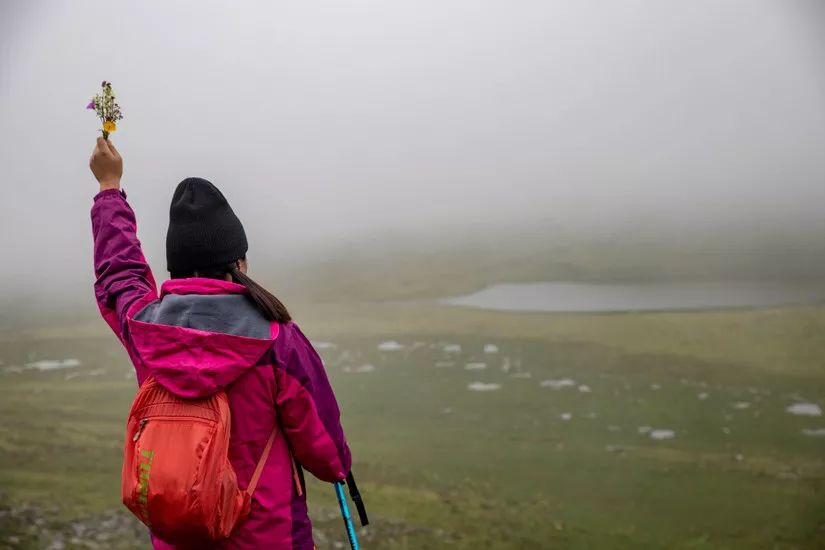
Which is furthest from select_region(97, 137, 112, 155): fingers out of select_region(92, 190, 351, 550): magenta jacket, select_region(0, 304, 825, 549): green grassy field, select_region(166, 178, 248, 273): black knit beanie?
select_region(0, 304, 825, 549): green grassy field

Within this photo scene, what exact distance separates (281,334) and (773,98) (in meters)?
2.05

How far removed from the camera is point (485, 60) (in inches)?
106

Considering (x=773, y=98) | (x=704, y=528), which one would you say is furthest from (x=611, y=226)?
(x=704, y=528)

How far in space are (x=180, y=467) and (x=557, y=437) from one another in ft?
5.52

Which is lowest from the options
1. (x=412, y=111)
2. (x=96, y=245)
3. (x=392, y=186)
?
(x=96, y=245)

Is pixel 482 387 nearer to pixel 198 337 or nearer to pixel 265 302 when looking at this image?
pixel 265 302

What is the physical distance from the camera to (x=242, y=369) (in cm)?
136

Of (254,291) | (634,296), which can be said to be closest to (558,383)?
(634,296)

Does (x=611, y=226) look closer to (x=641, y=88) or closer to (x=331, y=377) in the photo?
(x=641, y=88)

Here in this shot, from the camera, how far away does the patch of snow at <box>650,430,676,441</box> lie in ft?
8.55

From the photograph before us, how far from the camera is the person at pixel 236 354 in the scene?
134 cm

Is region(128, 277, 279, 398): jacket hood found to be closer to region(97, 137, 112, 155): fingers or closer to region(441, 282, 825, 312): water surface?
region(97, 137, 112, 155): fingers

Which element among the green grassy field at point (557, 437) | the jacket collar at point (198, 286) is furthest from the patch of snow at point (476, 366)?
the jacket collar at point (198, 286)

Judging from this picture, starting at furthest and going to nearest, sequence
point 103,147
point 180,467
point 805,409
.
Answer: point 805,409 < point 103,147 < point 180,467
